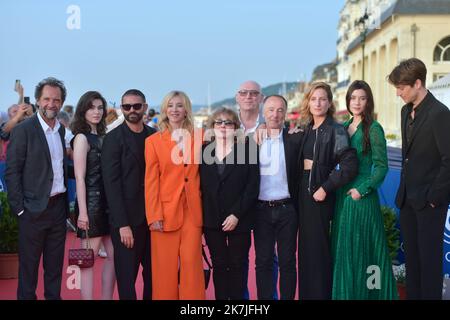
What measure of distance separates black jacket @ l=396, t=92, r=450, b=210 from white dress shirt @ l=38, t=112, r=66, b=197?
131 inches

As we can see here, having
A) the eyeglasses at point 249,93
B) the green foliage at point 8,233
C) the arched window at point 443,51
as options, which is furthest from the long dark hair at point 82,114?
the arched window at point 443,51

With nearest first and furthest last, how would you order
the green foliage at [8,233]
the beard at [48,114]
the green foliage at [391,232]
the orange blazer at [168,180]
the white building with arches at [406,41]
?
the orange blazer at [168,180] → the beard at [48,114] → the green foliage at [391,232] → the green foliage at [8,233] → the white building with arches at [406,41]

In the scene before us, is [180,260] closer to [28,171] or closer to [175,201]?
[175,201]

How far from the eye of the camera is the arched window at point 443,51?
42.5 m

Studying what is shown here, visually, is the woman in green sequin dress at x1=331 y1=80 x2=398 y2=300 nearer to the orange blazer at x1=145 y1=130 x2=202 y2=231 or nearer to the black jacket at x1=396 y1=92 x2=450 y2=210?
the black jacket at x1=396 y1=92 x2=450 y2=210

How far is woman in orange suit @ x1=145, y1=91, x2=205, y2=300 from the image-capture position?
5199 millimetres

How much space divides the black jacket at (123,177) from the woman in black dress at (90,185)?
0.21 m

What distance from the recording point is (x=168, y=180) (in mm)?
5234

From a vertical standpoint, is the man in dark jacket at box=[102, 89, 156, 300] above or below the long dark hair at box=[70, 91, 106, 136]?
below

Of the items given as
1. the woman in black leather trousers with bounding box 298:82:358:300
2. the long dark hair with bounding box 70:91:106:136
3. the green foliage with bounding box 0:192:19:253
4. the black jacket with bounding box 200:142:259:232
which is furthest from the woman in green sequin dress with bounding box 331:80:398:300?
the green foliage with bounding box 0:192:19:253

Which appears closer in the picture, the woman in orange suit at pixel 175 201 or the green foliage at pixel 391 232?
the woman in orange suit at pixel 175 201

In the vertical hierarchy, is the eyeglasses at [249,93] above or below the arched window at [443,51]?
below

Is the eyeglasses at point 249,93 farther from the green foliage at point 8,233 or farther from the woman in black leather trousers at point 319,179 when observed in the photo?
the green foliage at point 8,233
